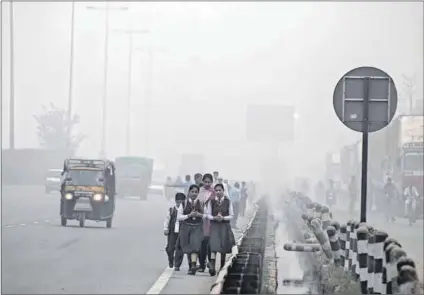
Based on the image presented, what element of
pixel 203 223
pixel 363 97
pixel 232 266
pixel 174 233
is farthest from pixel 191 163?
pixel 363 97

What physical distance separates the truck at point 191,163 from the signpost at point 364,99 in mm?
19748

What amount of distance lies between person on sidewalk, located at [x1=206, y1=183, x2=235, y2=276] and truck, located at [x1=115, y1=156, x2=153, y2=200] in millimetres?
17614

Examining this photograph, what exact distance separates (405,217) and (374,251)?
80.6 feet

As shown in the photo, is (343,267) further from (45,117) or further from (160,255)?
(45,117)

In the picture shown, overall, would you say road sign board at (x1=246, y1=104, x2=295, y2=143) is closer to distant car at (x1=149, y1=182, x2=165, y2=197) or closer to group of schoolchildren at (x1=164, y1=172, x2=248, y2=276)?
distant car at (x1=149, y1=182, x2=165, y2=197)

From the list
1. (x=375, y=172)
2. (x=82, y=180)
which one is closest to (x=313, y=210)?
(x=82, y=180)

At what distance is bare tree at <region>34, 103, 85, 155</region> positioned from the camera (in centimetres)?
3919

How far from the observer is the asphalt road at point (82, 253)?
1390cm

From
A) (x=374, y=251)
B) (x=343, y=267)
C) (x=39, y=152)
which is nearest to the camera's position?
(x=374, y=251)

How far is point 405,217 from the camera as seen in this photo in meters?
36.4

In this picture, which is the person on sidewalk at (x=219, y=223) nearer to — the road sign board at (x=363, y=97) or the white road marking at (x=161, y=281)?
the white road marking at (x=161, y=281)

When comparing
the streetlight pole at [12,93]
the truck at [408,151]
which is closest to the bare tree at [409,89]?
the truck at [408,151]

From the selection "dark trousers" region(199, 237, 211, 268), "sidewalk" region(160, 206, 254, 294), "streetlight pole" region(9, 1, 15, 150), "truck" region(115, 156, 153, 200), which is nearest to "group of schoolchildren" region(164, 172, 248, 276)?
"dark trousers" region(199, 237, 211, 268)

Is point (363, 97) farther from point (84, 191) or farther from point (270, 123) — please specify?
point (270, 123)
